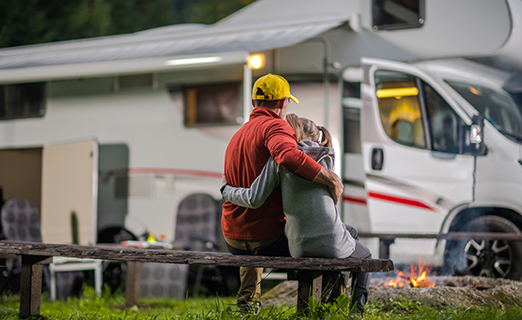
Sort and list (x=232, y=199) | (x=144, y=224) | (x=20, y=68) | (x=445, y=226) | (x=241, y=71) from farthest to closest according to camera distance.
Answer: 1. (x=20, y=68)
2. (x=144, y=224)
3. (x=241, y=71)
4. (x=445, y=226)
5. (x=232, y=199)

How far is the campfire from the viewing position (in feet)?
13.4

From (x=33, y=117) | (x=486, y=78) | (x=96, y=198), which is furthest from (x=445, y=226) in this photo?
(x=33, y=117)

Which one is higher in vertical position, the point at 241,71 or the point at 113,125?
the point at 241,71

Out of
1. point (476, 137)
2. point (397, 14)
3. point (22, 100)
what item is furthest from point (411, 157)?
point (22, 100)

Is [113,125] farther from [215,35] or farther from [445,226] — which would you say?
[445,226]

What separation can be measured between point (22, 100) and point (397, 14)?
4.10 meters

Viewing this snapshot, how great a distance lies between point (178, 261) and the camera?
9.64 ft

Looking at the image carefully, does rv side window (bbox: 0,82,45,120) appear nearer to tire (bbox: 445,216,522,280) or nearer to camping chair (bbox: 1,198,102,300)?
camping chair (bbox: 1,198,102,300)

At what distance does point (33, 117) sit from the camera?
20.3 feet

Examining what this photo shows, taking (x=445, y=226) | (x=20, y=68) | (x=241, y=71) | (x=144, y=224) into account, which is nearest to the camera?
(x=445, y=226)

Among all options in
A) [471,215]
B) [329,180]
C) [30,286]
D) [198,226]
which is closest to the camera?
[329,180]

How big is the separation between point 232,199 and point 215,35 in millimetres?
3145

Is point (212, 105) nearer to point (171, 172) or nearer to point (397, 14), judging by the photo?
point (171, 172)

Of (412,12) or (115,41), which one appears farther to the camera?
(115,41)
